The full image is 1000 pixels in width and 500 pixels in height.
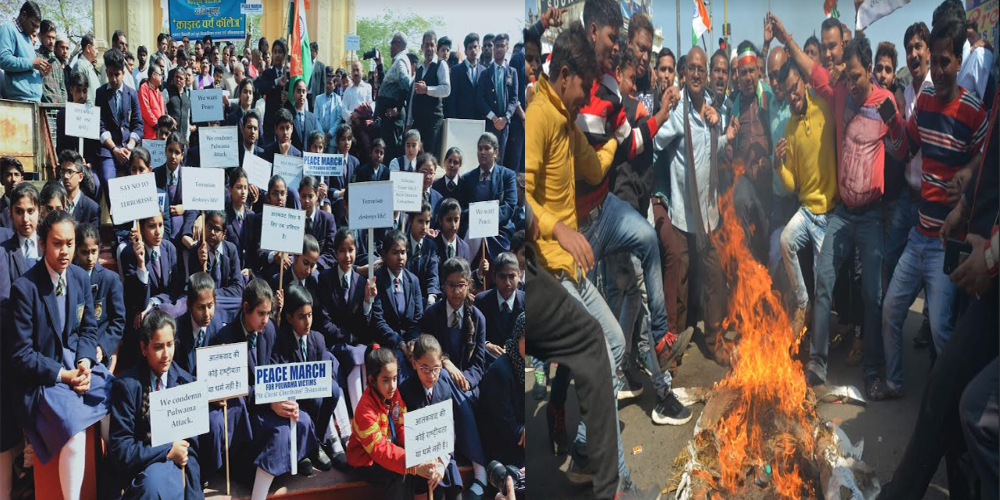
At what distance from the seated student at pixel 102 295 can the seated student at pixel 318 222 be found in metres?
0.86

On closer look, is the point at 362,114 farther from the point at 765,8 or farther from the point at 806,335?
the point at 806,335

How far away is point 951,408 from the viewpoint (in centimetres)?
395

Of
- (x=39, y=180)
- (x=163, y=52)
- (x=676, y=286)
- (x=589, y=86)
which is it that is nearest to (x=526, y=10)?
(x=589, y=86)

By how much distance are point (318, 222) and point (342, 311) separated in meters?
0.43

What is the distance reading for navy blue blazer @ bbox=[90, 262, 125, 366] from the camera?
3.62 meters

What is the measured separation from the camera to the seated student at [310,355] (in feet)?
12.8

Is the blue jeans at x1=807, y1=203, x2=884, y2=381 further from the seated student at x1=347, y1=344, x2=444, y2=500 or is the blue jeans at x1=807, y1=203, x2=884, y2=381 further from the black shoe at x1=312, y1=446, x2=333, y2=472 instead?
the black shoe at x1=312, y1=446, x2=333, y2=472

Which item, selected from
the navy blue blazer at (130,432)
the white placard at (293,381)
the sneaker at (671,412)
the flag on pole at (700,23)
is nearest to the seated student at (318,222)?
the white placard at (293,381)

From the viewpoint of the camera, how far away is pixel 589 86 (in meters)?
3.87

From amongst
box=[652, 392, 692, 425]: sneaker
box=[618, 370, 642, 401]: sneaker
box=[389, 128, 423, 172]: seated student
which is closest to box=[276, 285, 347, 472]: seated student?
box=[389, 128, 423, 172]: seated student

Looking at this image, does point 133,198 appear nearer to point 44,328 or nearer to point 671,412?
point 44,328

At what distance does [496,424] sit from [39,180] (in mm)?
2255

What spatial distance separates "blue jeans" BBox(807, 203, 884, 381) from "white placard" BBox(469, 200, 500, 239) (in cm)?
151

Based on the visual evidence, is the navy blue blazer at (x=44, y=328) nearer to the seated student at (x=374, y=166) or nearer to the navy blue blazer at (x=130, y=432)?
the navy blue blazer at (x=130, y=432)
